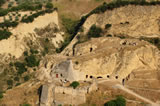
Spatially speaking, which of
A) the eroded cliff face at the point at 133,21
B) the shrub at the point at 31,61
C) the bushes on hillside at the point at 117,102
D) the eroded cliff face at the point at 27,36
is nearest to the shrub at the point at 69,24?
the eroded cliff face at the point at 27,36

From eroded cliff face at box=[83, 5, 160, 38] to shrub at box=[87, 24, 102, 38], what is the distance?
4.24ft

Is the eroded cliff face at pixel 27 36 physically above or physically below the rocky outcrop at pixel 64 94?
above

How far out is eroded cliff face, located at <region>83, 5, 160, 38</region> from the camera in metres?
46.6

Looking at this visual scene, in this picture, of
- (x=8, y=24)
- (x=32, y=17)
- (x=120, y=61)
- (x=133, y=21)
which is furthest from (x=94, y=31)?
(x=8, y=24)

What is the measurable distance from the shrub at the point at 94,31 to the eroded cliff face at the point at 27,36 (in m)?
9.72

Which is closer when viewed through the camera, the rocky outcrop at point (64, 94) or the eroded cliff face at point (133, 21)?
the rocky outcrop at point (64, 94)

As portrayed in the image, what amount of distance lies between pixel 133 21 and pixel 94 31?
8.44m

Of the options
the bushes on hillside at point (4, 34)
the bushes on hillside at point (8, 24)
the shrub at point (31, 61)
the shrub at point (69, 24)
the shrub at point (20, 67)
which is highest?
the shrub at point (69, 24)

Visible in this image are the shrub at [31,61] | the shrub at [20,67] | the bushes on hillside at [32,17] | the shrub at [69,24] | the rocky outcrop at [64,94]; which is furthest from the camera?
the shrub at [69,24]

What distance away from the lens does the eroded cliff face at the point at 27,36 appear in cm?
4900

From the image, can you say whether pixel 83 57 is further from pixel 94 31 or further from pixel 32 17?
pixel 32 17

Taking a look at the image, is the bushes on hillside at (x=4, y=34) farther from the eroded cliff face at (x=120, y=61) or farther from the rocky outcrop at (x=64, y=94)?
the rocky outcrop at (x=64, y=94)

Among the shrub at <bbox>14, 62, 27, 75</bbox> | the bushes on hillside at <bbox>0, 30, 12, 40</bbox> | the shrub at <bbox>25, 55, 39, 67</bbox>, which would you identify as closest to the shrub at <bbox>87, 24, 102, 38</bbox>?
the shrub at <bbox>25, 55, 39, 67</bbox>

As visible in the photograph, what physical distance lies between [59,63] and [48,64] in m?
2.43
